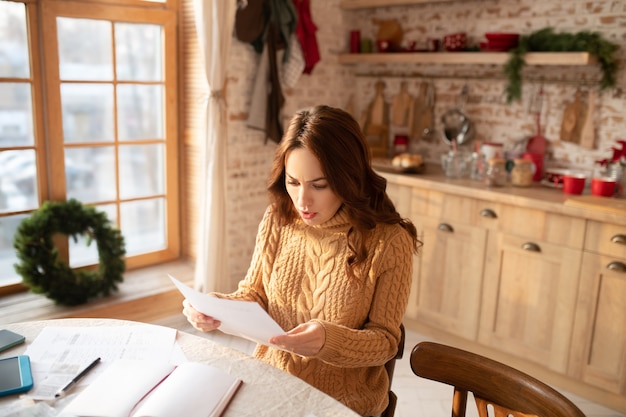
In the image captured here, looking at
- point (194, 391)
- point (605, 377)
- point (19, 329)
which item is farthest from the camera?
point (605, 377)

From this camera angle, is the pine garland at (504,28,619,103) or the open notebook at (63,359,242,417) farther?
the pine garland at (504,28,619,103)

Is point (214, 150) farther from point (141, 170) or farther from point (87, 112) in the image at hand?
point (87, 112)

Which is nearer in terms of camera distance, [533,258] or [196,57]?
[533,258]

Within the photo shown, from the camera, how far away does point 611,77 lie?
3039mm

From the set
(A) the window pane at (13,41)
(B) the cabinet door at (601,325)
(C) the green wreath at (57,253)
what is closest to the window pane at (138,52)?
(A) the window pane at (13,41)

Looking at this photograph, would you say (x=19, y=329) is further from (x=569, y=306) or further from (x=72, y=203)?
(x=569, y=306)

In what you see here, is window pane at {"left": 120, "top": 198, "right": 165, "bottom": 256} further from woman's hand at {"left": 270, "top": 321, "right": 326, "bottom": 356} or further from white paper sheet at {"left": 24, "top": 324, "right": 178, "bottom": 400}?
woman's hand at {"left": 270, "top": 321, "right": 326, "bottom": 356}

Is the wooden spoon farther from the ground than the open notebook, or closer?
farther from the ground

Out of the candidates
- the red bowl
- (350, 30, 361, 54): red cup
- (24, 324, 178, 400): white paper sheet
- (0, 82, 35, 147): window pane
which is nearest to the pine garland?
the red bowl

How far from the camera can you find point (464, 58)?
3459 millimetres

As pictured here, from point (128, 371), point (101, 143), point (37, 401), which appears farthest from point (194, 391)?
point (101, 143)

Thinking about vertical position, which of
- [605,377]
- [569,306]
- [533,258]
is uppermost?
[533,258]

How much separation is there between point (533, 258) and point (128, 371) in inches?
85.9

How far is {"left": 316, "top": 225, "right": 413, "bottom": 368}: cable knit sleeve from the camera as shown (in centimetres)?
142
